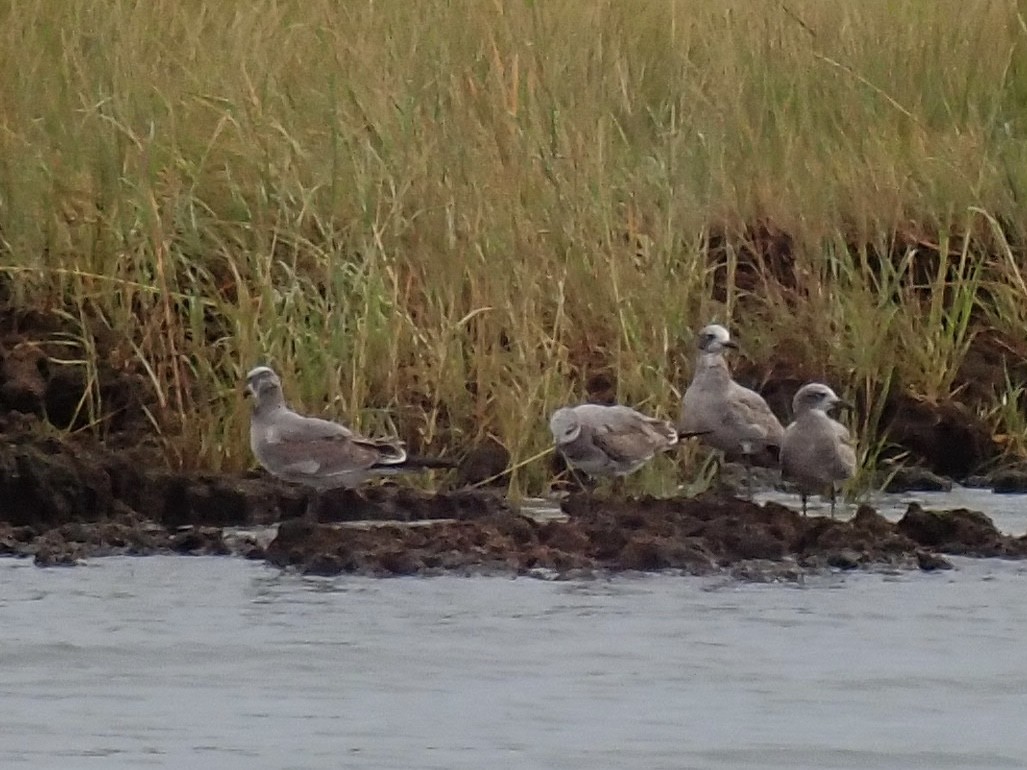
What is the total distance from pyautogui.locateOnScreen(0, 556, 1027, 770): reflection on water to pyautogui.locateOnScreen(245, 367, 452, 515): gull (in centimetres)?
63

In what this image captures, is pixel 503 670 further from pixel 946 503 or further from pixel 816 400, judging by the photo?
pixel 946 503

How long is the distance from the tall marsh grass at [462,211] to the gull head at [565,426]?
1.24 ft

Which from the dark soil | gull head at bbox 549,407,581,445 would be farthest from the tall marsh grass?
gull head at bbox 549,407,581,445

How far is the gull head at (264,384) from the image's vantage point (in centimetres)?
1002

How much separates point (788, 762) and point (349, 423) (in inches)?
168

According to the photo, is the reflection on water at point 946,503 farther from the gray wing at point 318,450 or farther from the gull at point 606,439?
the gray wing at point 318,450

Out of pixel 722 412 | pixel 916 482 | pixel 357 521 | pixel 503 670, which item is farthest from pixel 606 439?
pixel 503 670

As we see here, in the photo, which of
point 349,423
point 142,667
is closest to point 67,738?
point 142,667

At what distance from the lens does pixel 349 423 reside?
1059 centimetres

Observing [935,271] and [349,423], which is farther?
[935,271]

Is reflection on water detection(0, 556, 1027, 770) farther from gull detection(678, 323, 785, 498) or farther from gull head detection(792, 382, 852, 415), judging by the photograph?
gull detection(678, 323, 785, 498)

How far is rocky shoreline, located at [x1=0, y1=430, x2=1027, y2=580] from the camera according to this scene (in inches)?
363

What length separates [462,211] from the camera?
36.8 feet

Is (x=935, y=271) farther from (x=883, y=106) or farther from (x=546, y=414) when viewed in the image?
(x=546, y=414)
